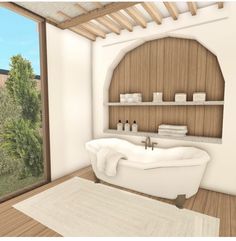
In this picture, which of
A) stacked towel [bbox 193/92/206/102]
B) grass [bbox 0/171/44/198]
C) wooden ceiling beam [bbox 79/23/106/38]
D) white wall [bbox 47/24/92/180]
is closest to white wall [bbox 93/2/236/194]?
stacked towel [bbox 193/92/206/102]

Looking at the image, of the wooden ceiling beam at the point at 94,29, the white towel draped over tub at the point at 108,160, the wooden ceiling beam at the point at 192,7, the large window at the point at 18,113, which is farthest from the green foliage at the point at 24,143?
the wooden ceiling beam at the point at 192,7

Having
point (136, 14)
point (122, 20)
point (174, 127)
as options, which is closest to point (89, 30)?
point (122, 20)

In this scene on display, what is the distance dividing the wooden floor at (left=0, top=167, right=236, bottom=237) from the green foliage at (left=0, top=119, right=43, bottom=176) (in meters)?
0.80

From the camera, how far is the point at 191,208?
205cm

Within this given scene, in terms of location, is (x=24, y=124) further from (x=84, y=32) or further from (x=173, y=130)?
(x=173, y=130)

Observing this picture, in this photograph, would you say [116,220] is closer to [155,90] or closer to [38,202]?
[38,202]

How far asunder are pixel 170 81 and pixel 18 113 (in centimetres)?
272

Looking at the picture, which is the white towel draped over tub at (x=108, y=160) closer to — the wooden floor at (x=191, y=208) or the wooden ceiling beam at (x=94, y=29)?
the wooden floor at (x=191, y=208)

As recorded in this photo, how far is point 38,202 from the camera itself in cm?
216

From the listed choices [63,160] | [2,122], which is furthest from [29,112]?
[63,160]

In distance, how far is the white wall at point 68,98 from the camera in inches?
109

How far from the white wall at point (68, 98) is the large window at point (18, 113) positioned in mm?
227

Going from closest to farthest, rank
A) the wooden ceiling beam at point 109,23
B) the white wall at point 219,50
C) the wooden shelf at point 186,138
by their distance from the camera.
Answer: the white wall at point 219,50
the wooden shelf at point 186,138
the wooden ceiling beam at point 109,23

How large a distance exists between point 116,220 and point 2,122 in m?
2.48
